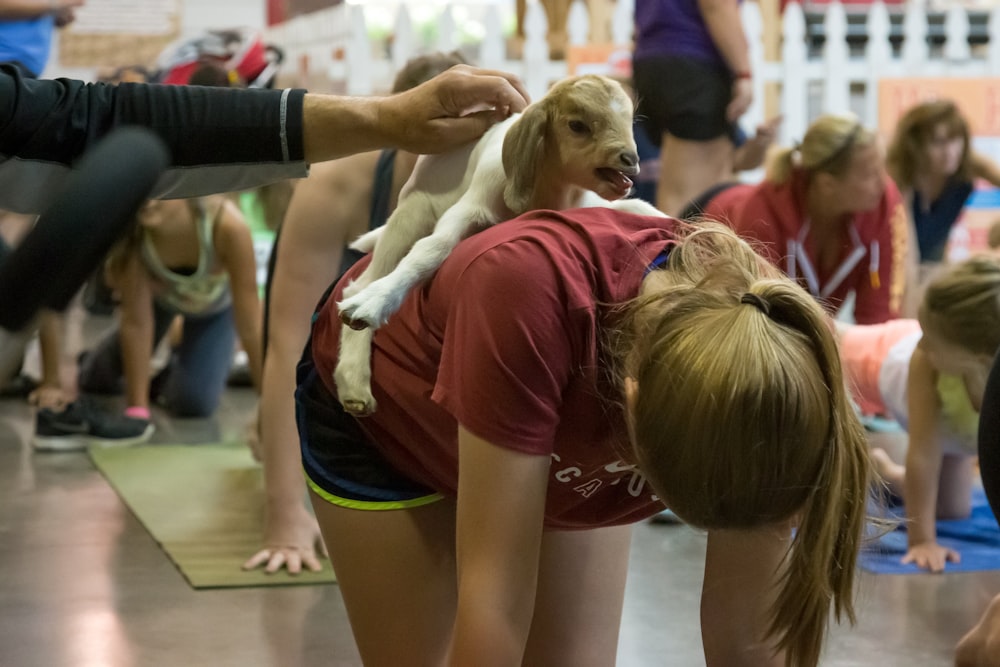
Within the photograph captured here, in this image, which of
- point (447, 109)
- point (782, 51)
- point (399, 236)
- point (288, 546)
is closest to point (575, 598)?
point (399, 236)

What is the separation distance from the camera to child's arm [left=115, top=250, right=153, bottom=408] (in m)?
3.83

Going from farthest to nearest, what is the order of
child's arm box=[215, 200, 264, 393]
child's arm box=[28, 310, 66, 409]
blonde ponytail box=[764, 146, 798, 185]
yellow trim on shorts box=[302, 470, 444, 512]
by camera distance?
1. child's arm box=[28, 310, 66, 409]
2. child's arm box=[215, 200, 264, 393]
3. blonde ponytail box=[764, 146, 798, 185]
4. yellow trim on shorts box=[302, 470, 444, 512]

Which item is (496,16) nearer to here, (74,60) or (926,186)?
(926,186)

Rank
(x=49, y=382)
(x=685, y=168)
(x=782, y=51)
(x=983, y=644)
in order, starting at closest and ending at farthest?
(x=983, y=644)
(x=685, y=168)
(x=49, y=382)
(x=782, y=51)

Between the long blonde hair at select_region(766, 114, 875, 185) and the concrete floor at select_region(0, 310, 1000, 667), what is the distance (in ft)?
3.48

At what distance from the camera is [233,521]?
2.72m

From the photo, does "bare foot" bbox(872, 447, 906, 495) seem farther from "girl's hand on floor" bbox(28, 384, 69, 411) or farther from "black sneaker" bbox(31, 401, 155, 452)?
"girl's hand on floor" bbox(28, 384, 69, 411)

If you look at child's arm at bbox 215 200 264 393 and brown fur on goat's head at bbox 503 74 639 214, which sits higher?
brown fur on goat's head at bbox 503 74 639 214

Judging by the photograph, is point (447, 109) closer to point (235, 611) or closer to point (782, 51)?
point (235, 611)

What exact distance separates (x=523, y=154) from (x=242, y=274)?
7.93 feet

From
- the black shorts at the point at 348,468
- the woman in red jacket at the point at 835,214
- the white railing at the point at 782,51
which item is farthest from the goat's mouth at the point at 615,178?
the white railing at the point at 782,51

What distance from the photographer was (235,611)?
2.15 meters

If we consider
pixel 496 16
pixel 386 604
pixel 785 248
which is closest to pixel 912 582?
pixel 785 248

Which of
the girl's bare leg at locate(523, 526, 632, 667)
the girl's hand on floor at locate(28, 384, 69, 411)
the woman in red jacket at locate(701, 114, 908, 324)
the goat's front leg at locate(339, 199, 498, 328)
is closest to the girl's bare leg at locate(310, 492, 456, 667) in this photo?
the girl's bare leg at locate(523, 526, 632, 667)
